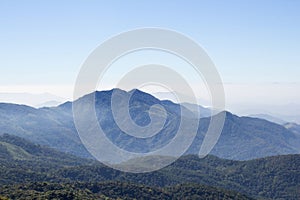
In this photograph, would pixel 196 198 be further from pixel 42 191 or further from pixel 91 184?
pixel 42 191

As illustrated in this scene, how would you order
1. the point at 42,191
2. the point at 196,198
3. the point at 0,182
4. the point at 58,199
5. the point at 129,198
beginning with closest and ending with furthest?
the point at 58,199
the point at 42,191
the point at 129,198
the point at 196,198
the point at 0,182

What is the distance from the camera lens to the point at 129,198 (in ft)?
536

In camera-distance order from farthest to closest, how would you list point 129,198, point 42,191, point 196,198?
point 196,198 < point 129,198 < point 42,191

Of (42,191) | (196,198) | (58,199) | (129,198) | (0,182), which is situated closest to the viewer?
(58,199)

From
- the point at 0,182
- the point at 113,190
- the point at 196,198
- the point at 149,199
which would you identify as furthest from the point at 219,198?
the point at 0,182

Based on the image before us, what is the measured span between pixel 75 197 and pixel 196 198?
7248 cm

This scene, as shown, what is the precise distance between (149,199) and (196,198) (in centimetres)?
2538

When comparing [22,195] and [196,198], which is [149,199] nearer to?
[196,198]

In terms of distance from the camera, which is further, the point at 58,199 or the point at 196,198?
the point at 196,198

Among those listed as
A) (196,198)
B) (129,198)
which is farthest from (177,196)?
(129,198)

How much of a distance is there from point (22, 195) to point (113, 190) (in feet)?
171

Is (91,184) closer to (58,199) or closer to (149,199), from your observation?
(149,199)

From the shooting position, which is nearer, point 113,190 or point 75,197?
point 75,197

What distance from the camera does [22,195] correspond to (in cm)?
12519
